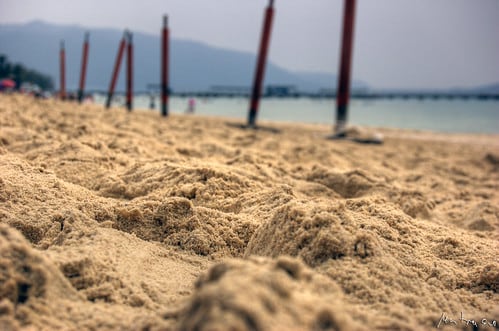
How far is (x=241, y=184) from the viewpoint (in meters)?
3.16

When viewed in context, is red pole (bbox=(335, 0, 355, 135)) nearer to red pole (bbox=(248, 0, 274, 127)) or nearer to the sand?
red pole (bbox=(248, 0, 274, 127))

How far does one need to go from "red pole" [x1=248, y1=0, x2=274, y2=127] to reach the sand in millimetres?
8887

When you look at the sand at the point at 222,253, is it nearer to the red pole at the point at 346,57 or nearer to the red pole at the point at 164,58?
the red pole at the point at 346,57

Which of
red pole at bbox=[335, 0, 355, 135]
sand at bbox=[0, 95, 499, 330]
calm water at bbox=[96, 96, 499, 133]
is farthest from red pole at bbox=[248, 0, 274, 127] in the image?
sand at bbox=[0, 95, 499, 330]

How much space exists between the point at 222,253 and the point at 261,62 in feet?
37.5

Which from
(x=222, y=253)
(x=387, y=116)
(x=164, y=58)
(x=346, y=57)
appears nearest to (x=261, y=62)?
(x=346, y=57)

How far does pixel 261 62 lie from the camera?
12984 mm

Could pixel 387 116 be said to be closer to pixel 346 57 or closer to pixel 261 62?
pixel 261 62

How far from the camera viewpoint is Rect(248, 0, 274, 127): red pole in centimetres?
1254

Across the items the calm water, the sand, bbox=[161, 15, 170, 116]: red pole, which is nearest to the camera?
the sand

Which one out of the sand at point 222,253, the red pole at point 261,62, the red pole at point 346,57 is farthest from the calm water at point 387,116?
the sand at point 222,253

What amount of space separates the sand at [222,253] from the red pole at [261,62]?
889 centimetres

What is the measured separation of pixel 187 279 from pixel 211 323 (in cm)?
86

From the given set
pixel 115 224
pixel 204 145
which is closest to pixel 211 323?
pixel 115 224
